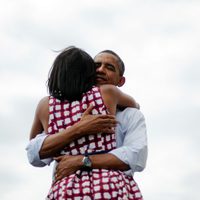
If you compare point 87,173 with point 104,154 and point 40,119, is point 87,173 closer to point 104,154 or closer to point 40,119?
point 104,154

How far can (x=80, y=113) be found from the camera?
465cm

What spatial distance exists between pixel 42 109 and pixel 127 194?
42.7 inches

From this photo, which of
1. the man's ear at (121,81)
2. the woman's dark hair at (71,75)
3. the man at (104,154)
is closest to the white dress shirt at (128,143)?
the man at (104,154)

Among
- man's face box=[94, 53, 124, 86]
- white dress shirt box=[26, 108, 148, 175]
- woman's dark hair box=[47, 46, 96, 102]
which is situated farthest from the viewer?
man's face box=[94, 53, 124, 86]

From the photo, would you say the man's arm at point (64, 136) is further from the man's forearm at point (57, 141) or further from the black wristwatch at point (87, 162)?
the black wristwatch at point (87, 162)

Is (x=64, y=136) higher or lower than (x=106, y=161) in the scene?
higher

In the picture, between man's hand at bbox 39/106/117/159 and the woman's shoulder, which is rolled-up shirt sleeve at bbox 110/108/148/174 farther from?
the woman's shoulder

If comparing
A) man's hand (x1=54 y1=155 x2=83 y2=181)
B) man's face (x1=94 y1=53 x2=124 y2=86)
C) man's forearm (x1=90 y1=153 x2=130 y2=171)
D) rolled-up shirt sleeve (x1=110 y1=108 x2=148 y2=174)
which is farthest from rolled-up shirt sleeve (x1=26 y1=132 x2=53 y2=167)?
man's face (x1=94 y1=53 x2=124 y2=86)

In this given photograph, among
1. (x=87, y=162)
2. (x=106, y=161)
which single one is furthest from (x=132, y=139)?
(x=87, y=162)

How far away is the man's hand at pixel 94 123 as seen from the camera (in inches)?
177

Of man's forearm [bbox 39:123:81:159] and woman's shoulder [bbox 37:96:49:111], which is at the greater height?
woman's shoulder [bbox 37:96:49:111]

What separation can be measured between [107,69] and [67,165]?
1.46 metres

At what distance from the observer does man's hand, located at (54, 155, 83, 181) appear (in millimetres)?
4453

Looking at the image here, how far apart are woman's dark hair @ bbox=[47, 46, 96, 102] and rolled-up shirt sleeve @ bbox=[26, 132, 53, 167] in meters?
0.39
